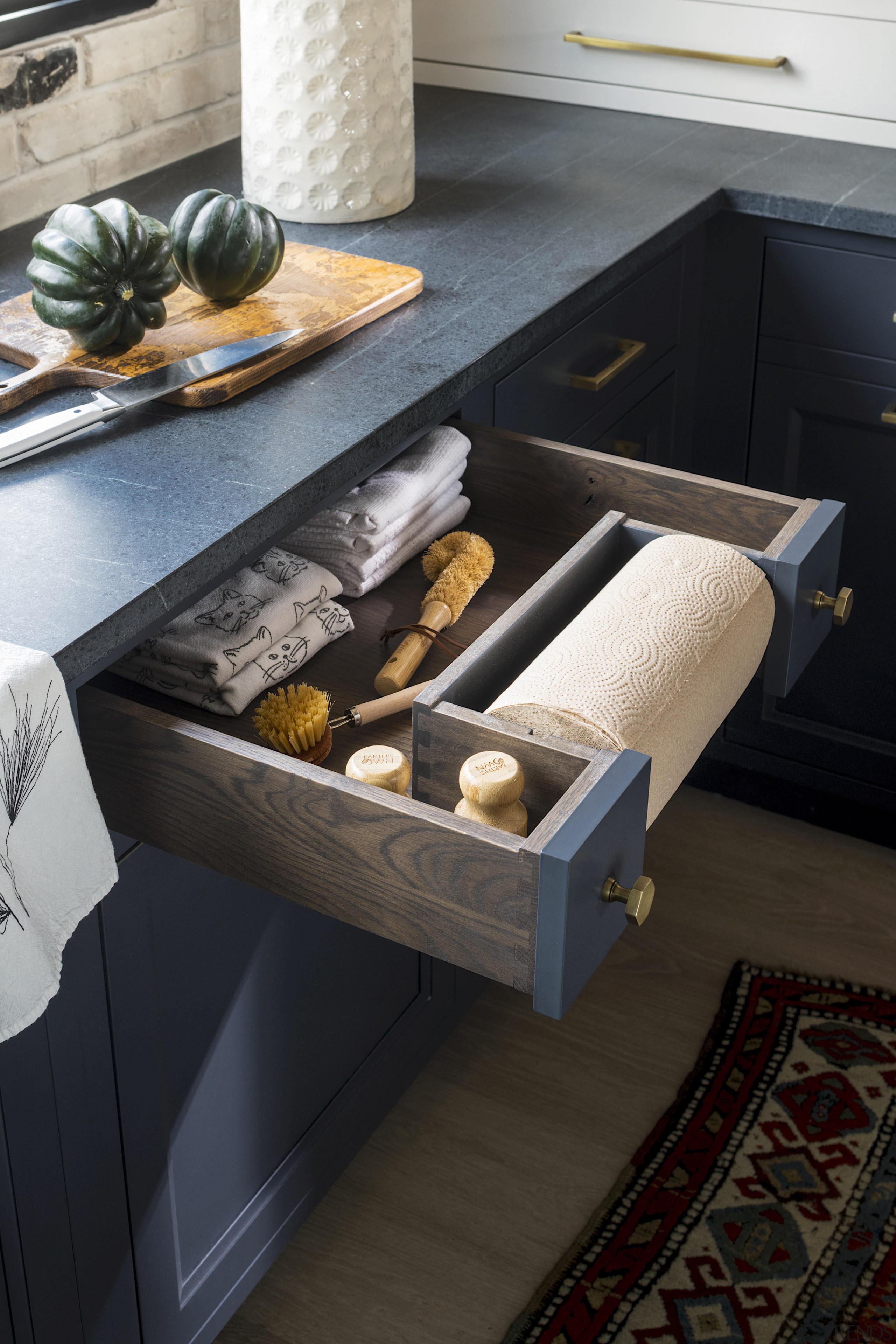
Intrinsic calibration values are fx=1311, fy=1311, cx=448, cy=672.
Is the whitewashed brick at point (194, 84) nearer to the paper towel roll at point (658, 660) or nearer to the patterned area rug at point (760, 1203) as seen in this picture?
the paper towel roll at point (658, 660)

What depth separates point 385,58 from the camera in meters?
1.44

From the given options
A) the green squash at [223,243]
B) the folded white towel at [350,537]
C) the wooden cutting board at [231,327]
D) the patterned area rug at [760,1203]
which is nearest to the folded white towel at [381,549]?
the folded white towel at [350,537]

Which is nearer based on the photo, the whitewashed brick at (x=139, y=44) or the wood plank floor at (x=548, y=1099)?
the wood plank floor at (x=548, y=1099)

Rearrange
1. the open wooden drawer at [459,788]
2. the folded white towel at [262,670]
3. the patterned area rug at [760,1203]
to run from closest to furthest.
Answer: the open wooden drawer at [459,788] < the folded white towel at [262,670] < the patterned area rug at [760,1203]

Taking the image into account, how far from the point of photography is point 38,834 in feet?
2.63

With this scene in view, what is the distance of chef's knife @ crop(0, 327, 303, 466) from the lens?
1046mm

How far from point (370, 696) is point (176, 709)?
0.51ft

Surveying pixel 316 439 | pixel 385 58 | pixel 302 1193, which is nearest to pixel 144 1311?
pixel 302 1193

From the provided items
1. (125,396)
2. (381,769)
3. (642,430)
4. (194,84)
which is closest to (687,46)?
(642,430)

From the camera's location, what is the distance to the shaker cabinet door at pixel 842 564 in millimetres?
1770

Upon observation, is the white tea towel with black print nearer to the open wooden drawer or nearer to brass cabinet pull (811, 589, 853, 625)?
the open wooden drawer

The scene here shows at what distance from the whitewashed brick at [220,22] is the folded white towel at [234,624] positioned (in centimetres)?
98

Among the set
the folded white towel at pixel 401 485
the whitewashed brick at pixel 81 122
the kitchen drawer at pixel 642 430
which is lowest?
the kitchen drawer at pixel 642 430

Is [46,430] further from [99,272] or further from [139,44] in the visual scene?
[139,44]
